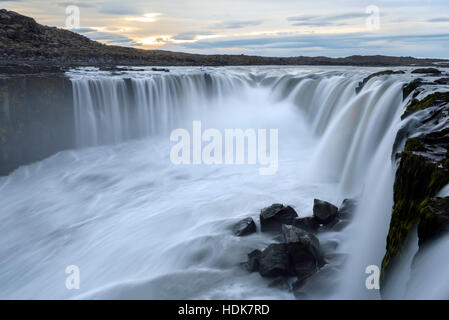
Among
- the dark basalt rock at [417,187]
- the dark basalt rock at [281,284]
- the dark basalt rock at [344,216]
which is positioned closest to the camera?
the dark basalt rock at [417,187]

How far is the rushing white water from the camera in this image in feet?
20.2

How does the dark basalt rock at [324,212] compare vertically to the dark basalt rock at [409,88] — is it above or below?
below

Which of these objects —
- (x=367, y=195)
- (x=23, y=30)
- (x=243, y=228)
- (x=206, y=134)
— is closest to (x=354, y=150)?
(x=367, y=195)

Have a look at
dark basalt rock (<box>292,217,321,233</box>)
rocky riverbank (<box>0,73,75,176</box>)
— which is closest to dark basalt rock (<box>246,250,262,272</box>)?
dark basalt rock (<box>292,217,321,233</box>)

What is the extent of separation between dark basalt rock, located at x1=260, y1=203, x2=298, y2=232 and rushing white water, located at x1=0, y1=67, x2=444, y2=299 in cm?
27

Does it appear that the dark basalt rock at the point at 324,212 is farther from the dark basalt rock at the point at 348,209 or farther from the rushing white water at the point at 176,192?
the rushing white water at the point at 176,192

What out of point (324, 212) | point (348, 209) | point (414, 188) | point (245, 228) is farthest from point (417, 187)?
point (245, 228)

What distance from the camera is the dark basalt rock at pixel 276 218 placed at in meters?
7.26

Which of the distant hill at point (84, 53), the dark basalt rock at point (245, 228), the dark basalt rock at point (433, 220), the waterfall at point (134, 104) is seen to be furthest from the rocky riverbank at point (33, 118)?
the distant hill at point (84, 53)

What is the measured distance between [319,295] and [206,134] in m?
13.4

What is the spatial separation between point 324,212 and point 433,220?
370cm

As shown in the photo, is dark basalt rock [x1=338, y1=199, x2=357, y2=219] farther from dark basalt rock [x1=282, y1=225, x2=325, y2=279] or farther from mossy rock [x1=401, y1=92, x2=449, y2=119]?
mossy rock [x1=401, y1=92, x2=449, y2=119]

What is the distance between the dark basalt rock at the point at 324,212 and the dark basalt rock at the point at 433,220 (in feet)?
11.4
